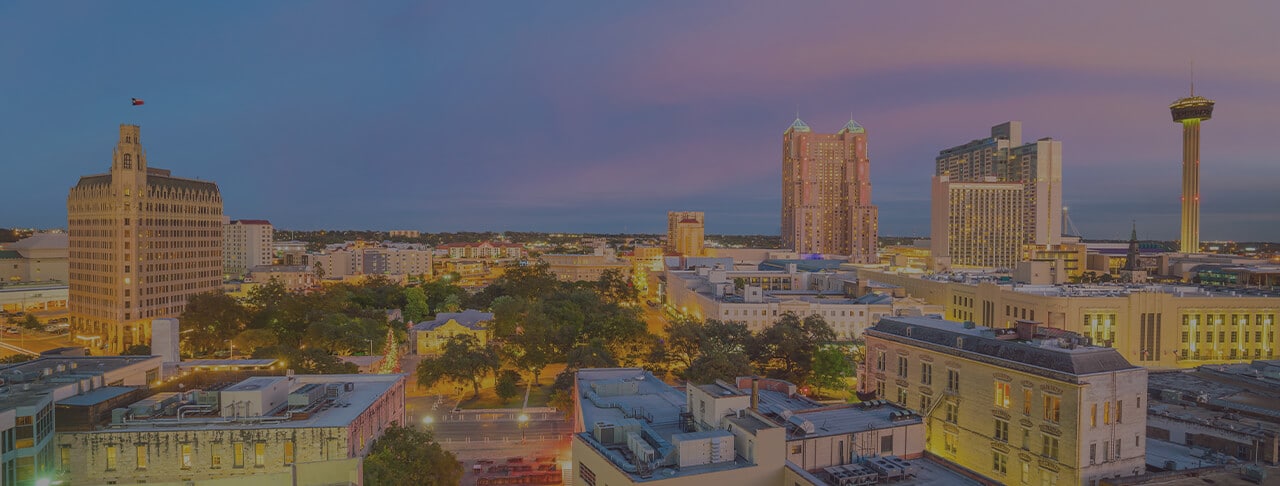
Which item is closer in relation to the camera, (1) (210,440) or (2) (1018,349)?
(1) (210,440)

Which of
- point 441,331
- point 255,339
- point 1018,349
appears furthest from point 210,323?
point 1018,349

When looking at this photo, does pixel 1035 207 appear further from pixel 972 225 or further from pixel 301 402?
pixel 301 402

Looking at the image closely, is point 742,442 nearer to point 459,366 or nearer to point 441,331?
point 459,366

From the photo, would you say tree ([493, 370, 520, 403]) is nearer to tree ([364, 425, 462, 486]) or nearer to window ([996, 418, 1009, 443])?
tree ([364, 425, 462, 486])

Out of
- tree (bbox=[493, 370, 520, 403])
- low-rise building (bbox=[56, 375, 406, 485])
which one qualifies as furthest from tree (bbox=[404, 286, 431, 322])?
low-rise building (bbox=[56, 375, 406, 485])

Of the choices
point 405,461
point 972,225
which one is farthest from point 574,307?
point 972,225

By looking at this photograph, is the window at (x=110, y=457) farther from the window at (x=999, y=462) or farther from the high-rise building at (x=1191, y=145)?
the high-rise building at (x=1191, y=145)
